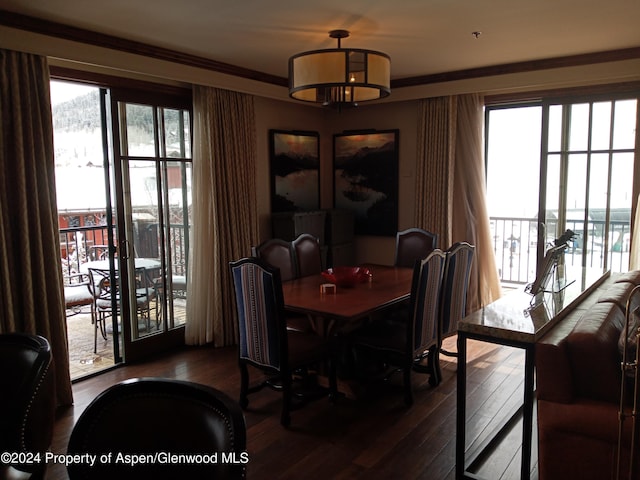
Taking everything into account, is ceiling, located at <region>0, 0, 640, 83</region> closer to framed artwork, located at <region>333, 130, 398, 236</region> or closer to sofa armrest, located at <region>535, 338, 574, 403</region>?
framed artwork, located at <region>333, 130, 398, 236</region>

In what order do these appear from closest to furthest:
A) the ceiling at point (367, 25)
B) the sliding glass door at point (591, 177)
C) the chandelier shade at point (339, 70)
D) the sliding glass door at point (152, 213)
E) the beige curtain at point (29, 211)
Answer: the chandelier shade at point (339, 70) → the ceiling at point (367, 25) → the beige curtain at point (29, 211) → the sliding glass door at point (152, 213) → the sliding glass door at point (591, 177)

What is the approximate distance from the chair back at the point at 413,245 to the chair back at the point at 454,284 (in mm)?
633

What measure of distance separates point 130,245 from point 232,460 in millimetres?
3287

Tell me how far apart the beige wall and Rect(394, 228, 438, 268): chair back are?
3.52 feet

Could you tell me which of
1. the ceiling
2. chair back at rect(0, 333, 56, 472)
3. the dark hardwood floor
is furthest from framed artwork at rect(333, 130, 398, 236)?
chair back at rect(0, 333, 56, 472)

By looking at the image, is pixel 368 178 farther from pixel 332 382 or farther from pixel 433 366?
pixel 332 382

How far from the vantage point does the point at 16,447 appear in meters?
1.62

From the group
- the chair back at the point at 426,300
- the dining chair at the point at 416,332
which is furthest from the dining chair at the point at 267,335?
the chair back at the point at 426,300

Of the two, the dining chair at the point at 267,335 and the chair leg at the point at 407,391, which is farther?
the chair leg at the point at 407,391

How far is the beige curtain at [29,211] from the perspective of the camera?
10.2 ft

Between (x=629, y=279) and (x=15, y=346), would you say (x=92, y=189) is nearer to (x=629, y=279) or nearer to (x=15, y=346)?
(x=15, y=346)

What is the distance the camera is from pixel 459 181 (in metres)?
5.17

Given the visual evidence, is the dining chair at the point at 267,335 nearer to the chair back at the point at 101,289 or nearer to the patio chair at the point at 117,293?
the patio chair at the point at 117,293

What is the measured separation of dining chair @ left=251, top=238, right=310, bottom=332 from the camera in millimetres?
3795
